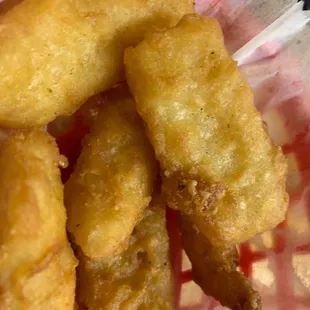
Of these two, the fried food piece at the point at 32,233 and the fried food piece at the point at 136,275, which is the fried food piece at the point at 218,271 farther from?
the fried food piece at the point at 32,233

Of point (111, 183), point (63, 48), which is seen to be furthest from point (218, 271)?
point (63, 48)

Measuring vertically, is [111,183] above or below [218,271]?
above

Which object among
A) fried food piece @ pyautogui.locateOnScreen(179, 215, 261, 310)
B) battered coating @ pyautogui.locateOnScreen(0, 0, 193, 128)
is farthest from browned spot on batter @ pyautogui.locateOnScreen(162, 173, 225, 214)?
battered coating @ pyautogui.locateOnScreen(0, 0, 193, 128)

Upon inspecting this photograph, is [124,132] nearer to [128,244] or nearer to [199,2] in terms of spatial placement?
[128,244]

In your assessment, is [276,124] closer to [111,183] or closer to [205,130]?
[205,130]

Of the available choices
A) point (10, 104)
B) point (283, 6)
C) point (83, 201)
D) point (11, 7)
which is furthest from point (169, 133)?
point (283, 6)

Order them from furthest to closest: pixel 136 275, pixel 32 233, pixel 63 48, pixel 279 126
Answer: pixel 279 126, pixel 136 275, pixel 63 48, pixel 32 233

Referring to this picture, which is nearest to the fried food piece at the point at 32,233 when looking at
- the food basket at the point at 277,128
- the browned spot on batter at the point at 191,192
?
the browned spot on batter at the point at 191,192
